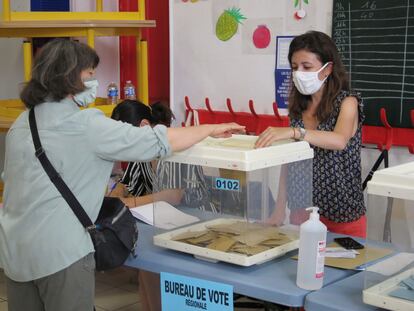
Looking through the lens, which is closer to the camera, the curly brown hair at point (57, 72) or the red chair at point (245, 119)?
the curly brown hair at point (57, 72)

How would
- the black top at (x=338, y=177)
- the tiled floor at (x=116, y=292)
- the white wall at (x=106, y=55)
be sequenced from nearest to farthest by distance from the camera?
the black top at (x=338, y=177), the tiled floor at (x=116, y=292), the white wall at (x=106, y=55)

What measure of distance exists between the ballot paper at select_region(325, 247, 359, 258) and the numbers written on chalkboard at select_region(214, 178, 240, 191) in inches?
15.7

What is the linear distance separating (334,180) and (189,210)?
597 millimetres

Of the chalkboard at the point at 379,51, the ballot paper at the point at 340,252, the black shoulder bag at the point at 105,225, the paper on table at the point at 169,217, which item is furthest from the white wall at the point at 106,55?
the ballot paper at the point at 340,252

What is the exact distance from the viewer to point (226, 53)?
392 centimetres

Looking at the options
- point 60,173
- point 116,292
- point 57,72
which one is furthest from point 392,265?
point 116,292

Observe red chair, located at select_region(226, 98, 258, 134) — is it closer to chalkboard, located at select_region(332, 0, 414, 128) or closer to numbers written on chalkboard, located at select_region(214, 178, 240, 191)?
chalkboard, located at select_region(332, 0, 414, 128)

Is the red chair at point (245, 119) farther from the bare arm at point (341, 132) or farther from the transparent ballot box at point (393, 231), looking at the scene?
the transparent ballot box at point (393, 231)

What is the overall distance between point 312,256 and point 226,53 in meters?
2.25

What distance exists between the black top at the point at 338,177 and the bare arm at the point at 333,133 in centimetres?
4

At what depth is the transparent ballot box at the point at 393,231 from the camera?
1.69m

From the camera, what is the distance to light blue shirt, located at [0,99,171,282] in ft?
6.35

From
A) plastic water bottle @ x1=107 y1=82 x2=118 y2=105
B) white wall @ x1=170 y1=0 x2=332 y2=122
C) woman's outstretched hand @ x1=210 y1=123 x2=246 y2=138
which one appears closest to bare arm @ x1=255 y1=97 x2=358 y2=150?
woman's outstretched hand @ x1=210 y1=123 x2=246 y2=138

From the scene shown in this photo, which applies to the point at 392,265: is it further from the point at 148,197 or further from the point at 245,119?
the point at 245,119
